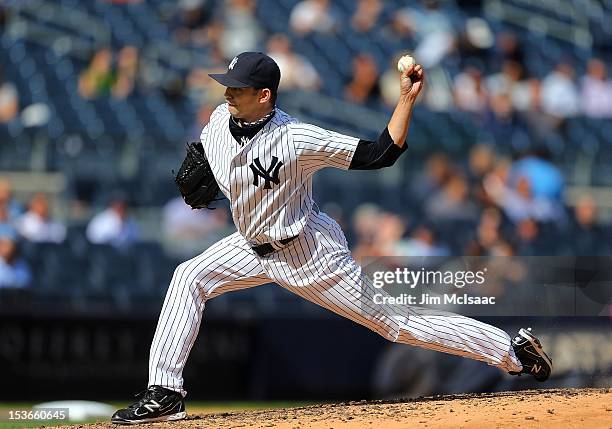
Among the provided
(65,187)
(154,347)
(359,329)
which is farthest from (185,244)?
(154,347)

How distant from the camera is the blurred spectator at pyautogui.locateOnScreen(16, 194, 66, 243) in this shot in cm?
952

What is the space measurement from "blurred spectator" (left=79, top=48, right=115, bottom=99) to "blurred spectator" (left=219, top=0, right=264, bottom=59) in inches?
49.1

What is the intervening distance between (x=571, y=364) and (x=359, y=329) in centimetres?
196

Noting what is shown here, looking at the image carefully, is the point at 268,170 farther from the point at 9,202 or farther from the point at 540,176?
the point at 540,176

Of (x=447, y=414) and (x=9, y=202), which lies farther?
(x=9, y=202)

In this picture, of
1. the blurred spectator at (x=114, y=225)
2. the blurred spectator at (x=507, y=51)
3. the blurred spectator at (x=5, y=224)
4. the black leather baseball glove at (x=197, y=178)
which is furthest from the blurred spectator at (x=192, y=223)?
the black leather baseball glove at (x=197, y=178)

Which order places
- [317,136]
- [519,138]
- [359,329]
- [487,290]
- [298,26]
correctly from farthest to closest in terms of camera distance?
[298,26] → [519,138] → [359,329] → [487,290] → [317,136]

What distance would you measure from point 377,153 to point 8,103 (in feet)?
24.7

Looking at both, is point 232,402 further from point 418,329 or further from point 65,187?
point 418,329

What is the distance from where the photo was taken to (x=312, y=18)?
12539 millimetres

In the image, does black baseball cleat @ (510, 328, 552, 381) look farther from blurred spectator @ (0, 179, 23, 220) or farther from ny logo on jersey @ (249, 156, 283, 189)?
blurred spectator @ (0, 179, 23, 220)

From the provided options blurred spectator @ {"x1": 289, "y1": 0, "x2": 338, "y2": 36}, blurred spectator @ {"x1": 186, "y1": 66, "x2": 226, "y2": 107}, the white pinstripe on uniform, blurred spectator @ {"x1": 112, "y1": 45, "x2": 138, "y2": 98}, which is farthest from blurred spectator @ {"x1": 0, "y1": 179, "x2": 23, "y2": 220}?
the white pinstripe on uniform

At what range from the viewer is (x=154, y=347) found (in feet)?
16.0

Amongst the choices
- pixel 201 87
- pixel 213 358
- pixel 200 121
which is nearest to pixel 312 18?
pixel 201 87
